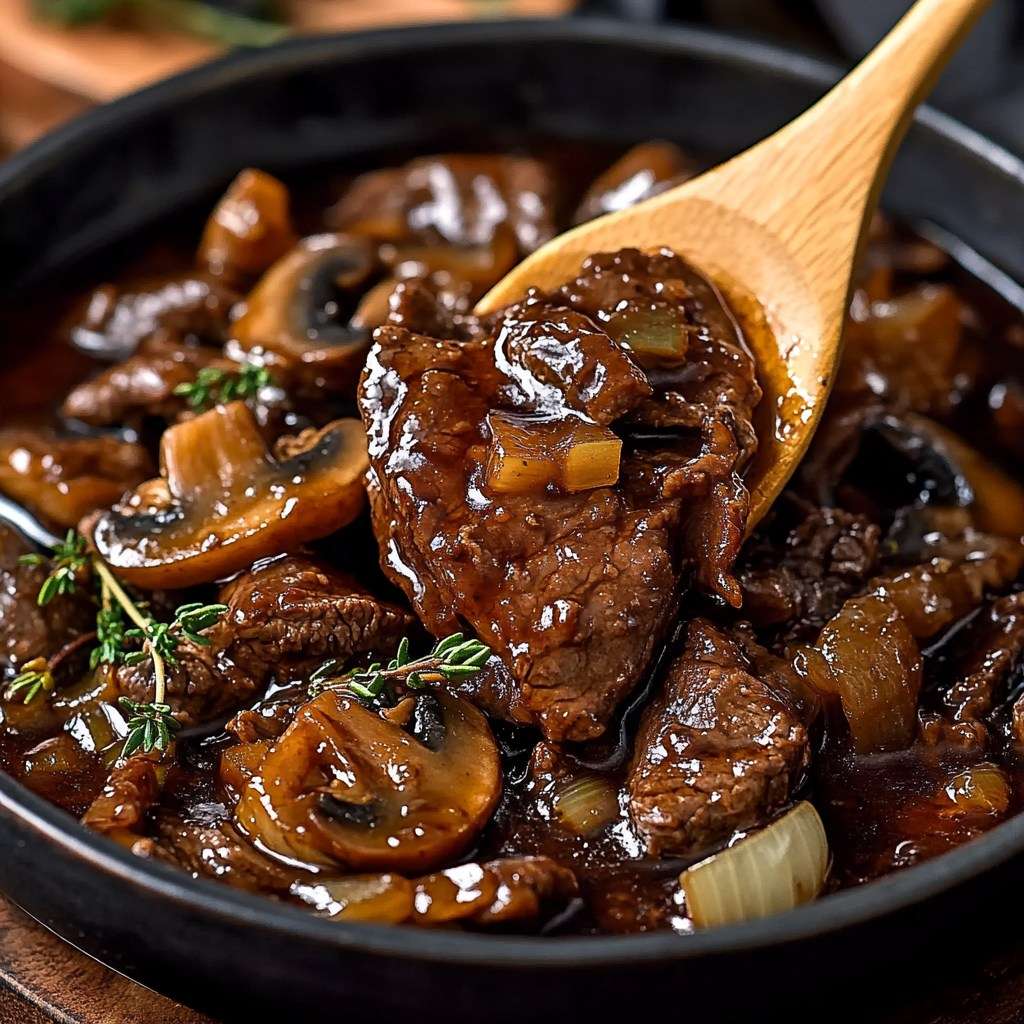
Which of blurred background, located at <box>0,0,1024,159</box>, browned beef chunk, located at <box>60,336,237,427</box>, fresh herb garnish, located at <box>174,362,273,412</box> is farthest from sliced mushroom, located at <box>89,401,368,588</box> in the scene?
blurred background, located at <box>0,0,1024,159</box>

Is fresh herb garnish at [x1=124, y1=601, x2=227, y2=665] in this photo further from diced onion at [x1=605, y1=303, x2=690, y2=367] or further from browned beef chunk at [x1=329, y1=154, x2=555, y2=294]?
browned beef chunk at [x1=329, y1=154, x2=555, y2=294]

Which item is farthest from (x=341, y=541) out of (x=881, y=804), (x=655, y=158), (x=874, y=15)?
(x=874, y=15)

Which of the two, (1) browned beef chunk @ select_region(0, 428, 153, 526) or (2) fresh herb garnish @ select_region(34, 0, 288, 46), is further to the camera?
(2) fresh herb garnish @ select_region(34, 0, 288, 46)

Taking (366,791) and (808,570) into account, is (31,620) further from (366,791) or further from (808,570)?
(808,570)

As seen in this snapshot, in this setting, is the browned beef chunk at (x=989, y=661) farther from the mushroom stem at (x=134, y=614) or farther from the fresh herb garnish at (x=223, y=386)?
the fresh herb garnish at (x=223, y=386)

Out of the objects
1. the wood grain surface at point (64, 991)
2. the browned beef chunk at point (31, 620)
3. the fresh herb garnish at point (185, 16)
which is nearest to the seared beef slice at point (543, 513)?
the browned beef chunk at point (31, 620)

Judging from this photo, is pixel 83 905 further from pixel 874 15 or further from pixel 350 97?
pixel 874 15

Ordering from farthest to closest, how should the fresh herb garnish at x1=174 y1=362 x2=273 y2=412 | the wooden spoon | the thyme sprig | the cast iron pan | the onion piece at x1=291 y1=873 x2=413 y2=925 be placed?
the fresh herb garnish at x1=174 y1=362 x2=273 y2=412, the wooden spoon, the thyme sprig, the onion piece at x1=291 y1=873 x2=413 y2=925, the cast iron pan
